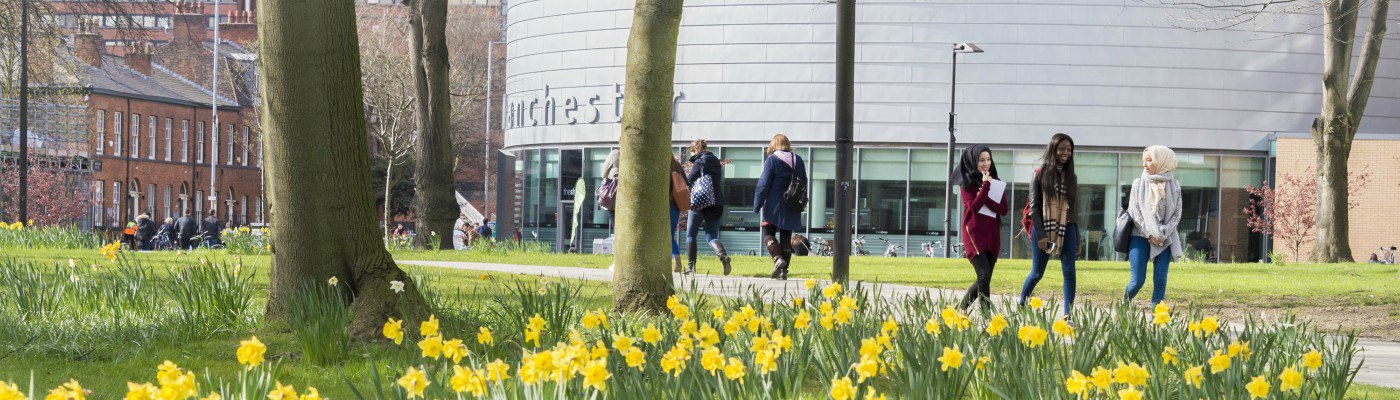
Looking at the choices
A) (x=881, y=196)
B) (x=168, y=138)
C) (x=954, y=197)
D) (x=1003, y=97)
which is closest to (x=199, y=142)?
(x=168, y=138)

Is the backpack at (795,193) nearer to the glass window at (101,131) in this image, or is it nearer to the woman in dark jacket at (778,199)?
the woman in dark jacket at (778,199)

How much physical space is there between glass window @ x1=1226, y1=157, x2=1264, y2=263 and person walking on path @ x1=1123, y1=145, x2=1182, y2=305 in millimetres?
29233

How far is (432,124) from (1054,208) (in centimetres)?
1314

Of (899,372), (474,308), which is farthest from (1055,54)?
(899,372)

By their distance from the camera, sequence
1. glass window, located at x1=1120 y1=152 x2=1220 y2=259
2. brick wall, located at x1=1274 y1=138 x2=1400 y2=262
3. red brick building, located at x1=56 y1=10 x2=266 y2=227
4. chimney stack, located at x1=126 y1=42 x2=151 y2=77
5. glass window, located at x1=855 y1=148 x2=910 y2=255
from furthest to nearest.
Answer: chimney stack, located at x1=126 y1=42 x2=151 y2=77 < red brick building, located at x1=56 y1=10 x2=266 y2=227 < glass window, located at x1=855 y1=148 x2=910 y2=255 < glass window, located at x1=1120 y1=152 x2=1220 y2=259 < brick wall, located at x1=1274 y1=138 x2=1400 y2=262

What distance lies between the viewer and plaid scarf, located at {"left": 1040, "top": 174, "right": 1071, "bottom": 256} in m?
9.84

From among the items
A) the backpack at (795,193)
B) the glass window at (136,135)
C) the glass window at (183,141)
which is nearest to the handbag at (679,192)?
the backpack at (795,193)

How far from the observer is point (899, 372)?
4.89m

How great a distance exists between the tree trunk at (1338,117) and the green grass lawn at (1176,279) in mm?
3910

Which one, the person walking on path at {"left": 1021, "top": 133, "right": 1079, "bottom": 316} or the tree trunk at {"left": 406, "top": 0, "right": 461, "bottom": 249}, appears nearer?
the person walking on path at {"left": 1021, "top": 133, "right": 1079, "bottom": 316}

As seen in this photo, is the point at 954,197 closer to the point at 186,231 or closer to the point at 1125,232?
the point at 186,231

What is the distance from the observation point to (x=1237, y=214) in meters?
38.4

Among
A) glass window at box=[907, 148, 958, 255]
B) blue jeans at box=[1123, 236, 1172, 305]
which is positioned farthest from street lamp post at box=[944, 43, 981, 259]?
blue jeans at box=[1123, 236, 1172, 305]

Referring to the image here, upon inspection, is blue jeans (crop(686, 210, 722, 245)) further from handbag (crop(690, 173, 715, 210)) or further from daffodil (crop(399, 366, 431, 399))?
daffodil (crop(399, 366, 431, 399))
